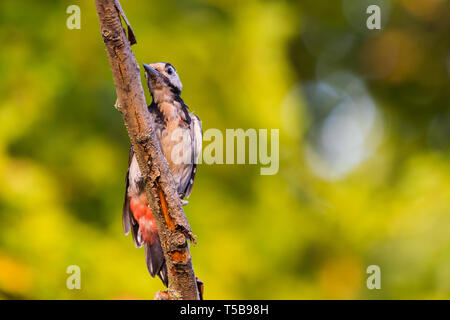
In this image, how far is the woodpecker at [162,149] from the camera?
13.7 ft

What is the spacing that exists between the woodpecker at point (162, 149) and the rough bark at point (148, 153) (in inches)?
41.4

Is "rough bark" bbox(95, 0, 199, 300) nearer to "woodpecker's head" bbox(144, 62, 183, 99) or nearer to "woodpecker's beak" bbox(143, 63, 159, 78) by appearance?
"woodpecker's beak" bbox(143, 63, 159, 78)

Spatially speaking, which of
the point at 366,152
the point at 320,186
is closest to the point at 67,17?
the point at 320,186

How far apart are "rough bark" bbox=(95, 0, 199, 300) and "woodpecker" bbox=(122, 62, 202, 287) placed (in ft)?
3.45

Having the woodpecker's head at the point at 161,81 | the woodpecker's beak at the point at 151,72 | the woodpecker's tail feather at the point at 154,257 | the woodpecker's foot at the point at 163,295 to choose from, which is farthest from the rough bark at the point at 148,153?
the woodpecker's head at the point at 161,81

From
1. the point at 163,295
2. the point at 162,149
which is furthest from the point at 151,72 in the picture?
the point at 163,295

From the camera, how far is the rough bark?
2611 millimetres

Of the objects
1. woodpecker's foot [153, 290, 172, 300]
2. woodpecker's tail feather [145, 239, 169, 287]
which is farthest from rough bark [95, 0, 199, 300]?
woodpecker's tail feather [145, 239, 169, 287]

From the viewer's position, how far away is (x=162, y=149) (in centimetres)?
436

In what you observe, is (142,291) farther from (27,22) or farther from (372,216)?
(27,22)

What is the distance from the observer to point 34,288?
4730 mm

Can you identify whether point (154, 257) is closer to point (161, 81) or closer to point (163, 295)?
point (163, 295)

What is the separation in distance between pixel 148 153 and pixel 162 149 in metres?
1.51

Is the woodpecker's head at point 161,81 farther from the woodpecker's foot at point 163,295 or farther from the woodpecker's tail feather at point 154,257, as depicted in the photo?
the woodpecker's foot at point 163,295
